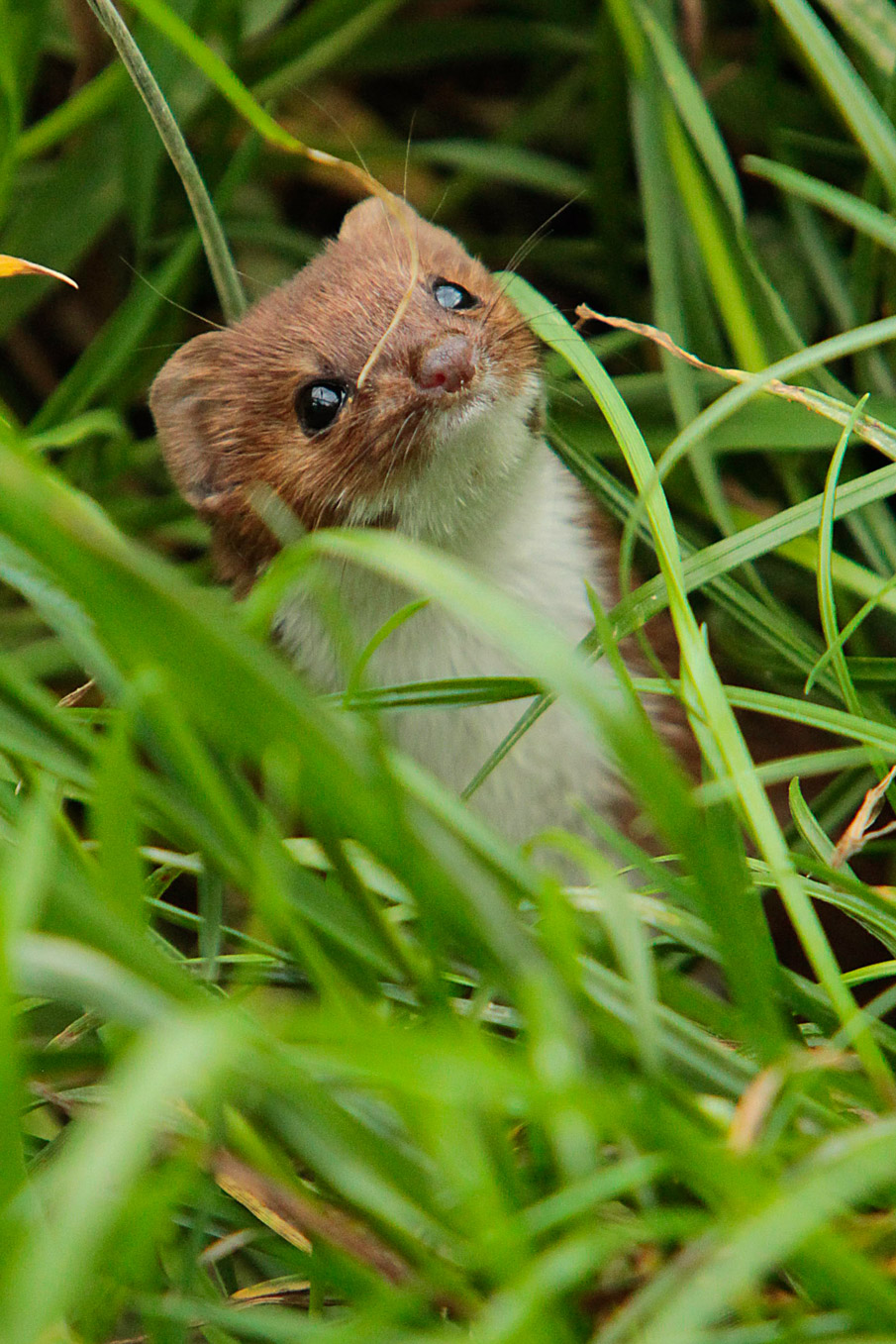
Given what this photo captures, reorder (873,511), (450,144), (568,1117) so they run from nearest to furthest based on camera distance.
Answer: (568,1117)
(873,511)
(450,144)

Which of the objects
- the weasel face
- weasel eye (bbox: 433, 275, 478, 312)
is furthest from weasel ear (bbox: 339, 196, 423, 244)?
weasel eye (bbox: 433, 275, 478, 312)

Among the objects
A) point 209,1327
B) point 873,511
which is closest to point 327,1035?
point 209,1327

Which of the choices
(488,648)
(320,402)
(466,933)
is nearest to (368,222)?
(320,402)

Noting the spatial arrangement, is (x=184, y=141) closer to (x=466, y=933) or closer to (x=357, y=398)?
(x=357, y=398)

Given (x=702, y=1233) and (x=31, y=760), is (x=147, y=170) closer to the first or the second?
(x=31, y=760)

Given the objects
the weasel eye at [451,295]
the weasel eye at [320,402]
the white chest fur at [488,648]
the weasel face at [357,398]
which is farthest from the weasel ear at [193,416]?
the weasel eye at [451,295]

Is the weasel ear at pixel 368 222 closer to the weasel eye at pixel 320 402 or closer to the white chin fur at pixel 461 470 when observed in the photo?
the weasel eye at pixel 320 402
